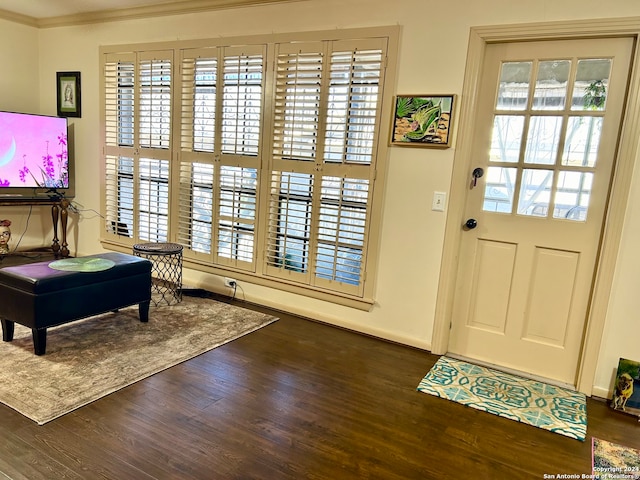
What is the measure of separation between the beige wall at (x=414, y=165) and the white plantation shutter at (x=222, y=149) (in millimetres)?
246

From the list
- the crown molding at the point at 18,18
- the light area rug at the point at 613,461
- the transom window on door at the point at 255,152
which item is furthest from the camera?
the crown molding at the point at 18,18

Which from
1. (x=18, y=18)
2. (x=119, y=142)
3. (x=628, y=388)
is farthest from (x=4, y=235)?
(x=628, y=388)

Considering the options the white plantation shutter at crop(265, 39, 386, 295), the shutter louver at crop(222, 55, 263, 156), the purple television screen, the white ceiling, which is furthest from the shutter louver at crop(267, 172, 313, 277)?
the purple television screen

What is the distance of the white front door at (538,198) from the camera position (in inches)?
99.2

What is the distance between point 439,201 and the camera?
2928mm

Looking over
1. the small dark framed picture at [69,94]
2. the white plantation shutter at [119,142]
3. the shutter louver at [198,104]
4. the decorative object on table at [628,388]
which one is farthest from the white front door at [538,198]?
the small dark framed picture at [69,94]

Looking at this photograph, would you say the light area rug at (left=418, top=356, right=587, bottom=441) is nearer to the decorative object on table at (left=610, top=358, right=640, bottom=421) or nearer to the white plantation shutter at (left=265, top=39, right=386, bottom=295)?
the decorative object on table at (left=610, top=358, right=640, bottom=421)

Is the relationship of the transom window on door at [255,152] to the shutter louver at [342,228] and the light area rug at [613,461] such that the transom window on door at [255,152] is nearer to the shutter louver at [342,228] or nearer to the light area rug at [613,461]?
the shutter louver at [342,228]

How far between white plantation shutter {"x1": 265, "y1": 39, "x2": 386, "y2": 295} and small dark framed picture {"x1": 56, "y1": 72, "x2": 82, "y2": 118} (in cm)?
248

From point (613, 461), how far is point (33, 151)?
5194mm

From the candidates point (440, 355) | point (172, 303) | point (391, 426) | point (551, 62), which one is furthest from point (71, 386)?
point (551, 62)

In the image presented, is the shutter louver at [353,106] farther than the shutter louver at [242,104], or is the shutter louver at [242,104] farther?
the shutter louver at [242,104]

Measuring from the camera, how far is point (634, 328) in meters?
→ 2.49

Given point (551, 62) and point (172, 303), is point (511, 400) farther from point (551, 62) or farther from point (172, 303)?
point (172, 303)
